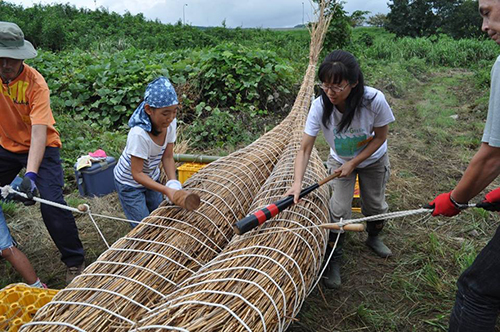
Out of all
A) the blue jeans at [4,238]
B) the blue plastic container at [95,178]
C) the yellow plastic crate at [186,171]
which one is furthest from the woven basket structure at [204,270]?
the blue plastic container at [95,178]

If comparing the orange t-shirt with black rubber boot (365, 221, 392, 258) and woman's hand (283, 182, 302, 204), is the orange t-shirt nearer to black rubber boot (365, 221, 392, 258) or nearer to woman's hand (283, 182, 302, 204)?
woman's hand (283, 182, 302, 204)

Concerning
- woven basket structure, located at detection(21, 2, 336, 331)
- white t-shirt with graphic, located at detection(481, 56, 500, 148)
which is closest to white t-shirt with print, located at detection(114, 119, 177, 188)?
woven basket structure, located at detection(21, 2, 336, 331)

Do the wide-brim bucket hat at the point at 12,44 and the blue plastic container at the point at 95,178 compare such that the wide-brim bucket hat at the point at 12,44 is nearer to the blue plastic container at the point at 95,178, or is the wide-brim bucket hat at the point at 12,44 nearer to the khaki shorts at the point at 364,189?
the blue plastic container at the point at 95,178

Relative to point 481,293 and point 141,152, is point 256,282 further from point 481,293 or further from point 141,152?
point 141,152

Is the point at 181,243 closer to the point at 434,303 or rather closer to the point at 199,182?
the point at 199,182

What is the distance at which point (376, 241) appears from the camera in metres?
2.94

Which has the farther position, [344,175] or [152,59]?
[152,59]

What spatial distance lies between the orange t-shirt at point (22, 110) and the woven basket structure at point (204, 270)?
1.02 meters

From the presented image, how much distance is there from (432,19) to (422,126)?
3029cm

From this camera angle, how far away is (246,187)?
2.64m

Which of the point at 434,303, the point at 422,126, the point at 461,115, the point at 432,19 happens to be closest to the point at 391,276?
the point at 434,303

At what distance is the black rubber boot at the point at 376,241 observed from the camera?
288 centimetres

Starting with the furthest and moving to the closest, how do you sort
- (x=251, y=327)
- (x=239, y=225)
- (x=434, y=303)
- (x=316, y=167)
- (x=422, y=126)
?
(x=422, y=126)
(x=316, y=167)
(x=434, y=303)
(x=239, y=225)
(x=251, y=327)

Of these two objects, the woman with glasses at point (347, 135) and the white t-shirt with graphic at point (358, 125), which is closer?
the woman with glasses at point (347, 135)
